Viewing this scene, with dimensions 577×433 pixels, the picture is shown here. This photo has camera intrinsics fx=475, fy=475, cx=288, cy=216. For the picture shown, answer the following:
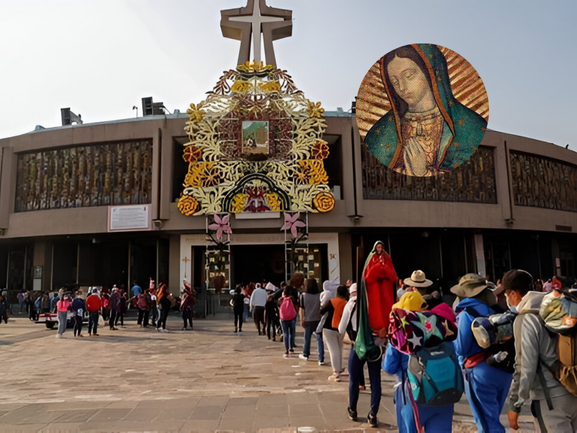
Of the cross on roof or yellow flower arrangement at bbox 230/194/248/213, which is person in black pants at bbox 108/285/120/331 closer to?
yellow flower arrangement at bbox 230/194/248/213

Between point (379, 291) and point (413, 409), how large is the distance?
1.66m

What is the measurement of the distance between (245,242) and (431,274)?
41.1 feet

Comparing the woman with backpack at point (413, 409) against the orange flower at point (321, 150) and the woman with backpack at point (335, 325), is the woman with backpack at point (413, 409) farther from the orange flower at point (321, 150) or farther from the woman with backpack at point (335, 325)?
the orange flower at point (321, 150)

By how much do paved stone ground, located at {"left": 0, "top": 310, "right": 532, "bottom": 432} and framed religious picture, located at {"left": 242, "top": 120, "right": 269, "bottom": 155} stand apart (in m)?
13.1

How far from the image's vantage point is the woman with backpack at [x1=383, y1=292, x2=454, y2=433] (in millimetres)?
3871

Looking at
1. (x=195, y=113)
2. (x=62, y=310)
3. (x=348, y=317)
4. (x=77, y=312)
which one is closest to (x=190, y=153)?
(x=195, y=113)

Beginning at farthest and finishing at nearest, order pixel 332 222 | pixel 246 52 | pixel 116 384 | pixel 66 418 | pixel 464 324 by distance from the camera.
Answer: pixel 246 52 < pixel 332 222 < pixel 116 384 < pixel 66 418 < pixel 464 324

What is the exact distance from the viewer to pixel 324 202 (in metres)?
25.2

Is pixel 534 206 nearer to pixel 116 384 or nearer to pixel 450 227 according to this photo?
pixel 450 227

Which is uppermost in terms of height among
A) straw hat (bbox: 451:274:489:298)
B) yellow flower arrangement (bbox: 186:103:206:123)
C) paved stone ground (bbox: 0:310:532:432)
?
yellow flower arrangement (bbox: 186:103:206:123)

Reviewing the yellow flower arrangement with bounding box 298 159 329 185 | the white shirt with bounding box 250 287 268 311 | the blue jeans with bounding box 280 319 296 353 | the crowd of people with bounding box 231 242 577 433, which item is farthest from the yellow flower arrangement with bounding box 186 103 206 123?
the crowd of people with bounding box 231 242 577 433

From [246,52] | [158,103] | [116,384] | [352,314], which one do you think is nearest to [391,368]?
[352,314]

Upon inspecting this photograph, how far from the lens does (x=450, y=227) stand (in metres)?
26.8

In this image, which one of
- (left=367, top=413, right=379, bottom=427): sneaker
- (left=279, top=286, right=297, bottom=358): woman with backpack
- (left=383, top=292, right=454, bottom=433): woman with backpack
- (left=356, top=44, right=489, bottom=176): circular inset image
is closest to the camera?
(left=383, top=292, right=454, bottom=433): woman with backpack
